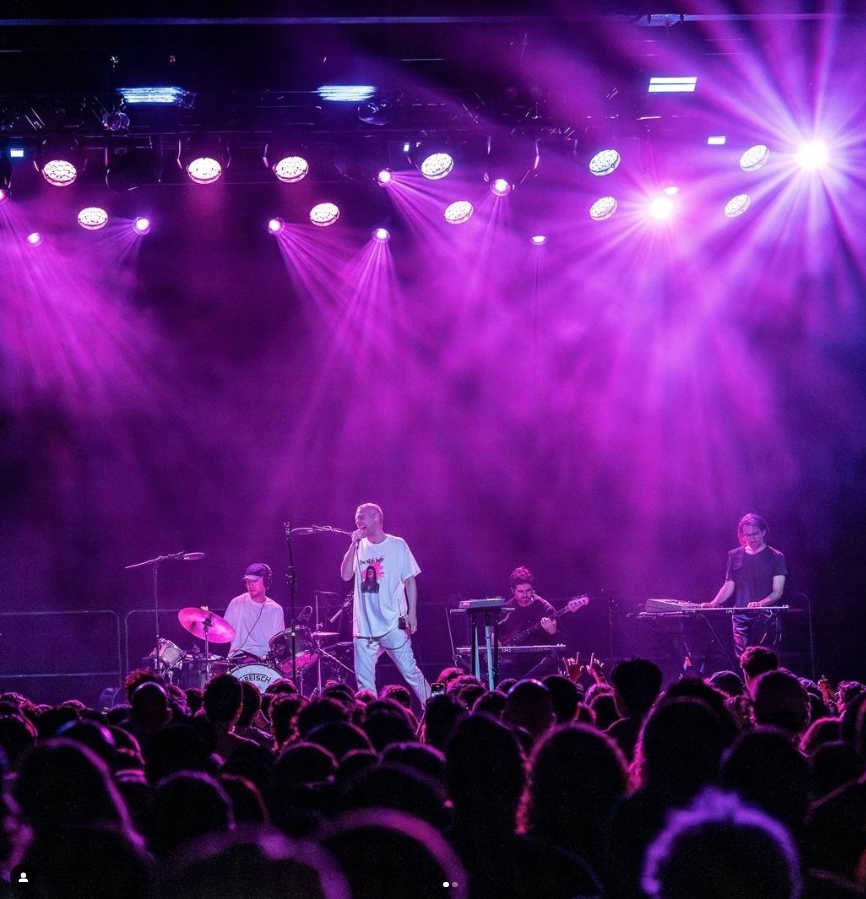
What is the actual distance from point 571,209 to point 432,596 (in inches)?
225

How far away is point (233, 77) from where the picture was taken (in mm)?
8508

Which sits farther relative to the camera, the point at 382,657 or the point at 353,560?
the point at 382,657

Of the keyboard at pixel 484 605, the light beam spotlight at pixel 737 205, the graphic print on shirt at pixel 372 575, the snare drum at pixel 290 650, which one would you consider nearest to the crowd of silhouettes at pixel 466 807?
the keyboard at pixel 484 605

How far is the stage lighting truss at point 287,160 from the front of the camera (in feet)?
31.2

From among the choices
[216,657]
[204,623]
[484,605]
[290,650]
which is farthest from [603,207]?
[216,657]

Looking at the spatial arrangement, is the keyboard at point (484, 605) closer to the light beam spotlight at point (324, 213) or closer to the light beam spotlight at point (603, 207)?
the light beam spotlight at point (324, 213)

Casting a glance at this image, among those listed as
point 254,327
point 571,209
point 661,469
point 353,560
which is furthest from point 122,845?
point 661,469

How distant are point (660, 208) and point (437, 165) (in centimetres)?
287

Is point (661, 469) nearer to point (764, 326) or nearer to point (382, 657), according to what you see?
point (764, 326)

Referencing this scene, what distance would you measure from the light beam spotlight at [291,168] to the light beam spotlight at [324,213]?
100 centimetres

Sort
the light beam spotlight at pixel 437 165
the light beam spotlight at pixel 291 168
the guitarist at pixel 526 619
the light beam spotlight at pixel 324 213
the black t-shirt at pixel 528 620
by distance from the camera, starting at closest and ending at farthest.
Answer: the light beam spotlight at pixel 291 168 → the light beam spotlight at pixel 437 165 → the light beam spotlight at pixel 324 213 → the guitarist at pixel 526 619 → the black t-shirt at pixel 528 620

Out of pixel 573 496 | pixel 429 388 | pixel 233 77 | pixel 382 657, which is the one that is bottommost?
pixel 382 657

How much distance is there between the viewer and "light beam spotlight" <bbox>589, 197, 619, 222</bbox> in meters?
11.1

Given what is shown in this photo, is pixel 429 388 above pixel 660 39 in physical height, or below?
below
